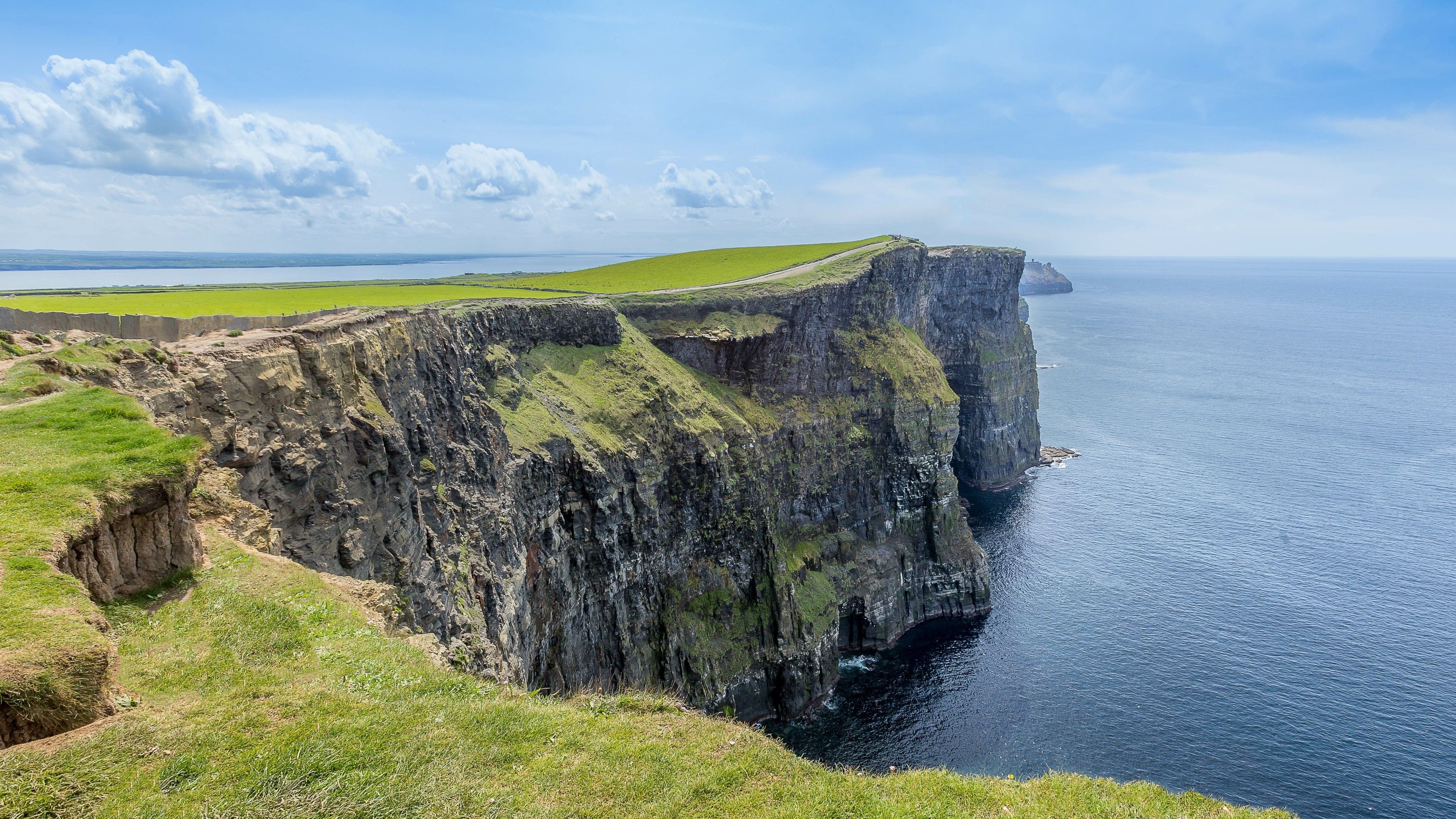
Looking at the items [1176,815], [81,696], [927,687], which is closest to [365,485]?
[81,696]

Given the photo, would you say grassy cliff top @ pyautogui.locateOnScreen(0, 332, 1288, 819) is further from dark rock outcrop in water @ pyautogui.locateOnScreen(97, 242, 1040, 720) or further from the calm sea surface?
the calm sea surface

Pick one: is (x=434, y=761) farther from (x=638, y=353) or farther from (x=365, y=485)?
(x=638, y=353)

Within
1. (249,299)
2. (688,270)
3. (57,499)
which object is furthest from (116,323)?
(688,270)

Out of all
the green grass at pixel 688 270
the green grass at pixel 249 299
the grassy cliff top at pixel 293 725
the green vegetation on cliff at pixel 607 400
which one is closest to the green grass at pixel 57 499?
the grassy cliff top at pixel 293 725

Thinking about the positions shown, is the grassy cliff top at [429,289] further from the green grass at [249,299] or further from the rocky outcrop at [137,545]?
the rocky outcrop at [137,545]

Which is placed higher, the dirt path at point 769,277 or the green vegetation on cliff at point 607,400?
the dirt path at point 769,277

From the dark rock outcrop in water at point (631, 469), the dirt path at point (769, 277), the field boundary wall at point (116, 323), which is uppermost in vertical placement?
the dirt path at point (769, 277)

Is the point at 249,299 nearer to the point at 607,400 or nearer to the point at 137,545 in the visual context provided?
the point at 607,400

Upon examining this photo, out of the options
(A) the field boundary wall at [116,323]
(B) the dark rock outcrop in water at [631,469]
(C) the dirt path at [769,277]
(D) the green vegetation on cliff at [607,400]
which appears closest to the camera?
(B) the dark rock outcrop in water at [631,469]
